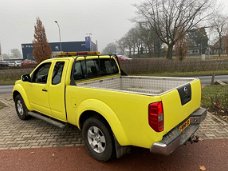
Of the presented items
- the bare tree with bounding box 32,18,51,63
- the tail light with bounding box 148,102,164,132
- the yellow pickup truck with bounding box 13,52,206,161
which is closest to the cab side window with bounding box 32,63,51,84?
the yellow pickup truck with bounding box 13,52,206,161

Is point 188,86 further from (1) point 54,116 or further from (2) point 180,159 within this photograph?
(1) point 54,116

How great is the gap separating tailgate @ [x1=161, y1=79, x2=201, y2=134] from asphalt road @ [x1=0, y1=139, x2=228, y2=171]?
0.79 meters

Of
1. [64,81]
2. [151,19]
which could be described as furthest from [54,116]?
[151,19]

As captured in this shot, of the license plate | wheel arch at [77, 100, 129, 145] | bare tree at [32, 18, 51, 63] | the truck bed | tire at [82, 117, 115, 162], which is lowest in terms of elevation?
tire at [82, 117, 115, 162]

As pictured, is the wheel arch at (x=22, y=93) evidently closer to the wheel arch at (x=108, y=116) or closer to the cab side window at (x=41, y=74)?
the cab side window at (x=41, y=74)

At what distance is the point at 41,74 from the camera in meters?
5.23

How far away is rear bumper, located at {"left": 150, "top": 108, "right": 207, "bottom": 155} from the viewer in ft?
9.41

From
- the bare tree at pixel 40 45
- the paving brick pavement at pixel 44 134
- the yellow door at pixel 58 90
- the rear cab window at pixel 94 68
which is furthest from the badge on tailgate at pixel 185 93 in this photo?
the bare tree at pixel 40 45

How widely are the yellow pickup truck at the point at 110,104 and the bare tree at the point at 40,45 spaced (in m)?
22.8

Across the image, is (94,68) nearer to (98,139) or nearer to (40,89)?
(40,89)

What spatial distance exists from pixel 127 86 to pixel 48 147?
2274mm

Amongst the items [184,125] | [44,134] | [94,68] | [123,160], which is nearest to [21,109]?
[44,134]

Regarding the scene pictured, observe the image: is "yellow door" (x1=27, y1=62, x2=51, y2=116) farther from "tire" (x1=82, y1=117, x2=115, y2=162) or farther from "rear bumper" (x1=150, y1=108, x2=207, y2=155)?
"rear bumper" (x1=150, y1=108, x2=207, y2=155)

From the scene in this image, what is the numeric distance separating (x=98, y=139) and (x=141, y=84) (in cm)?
196
